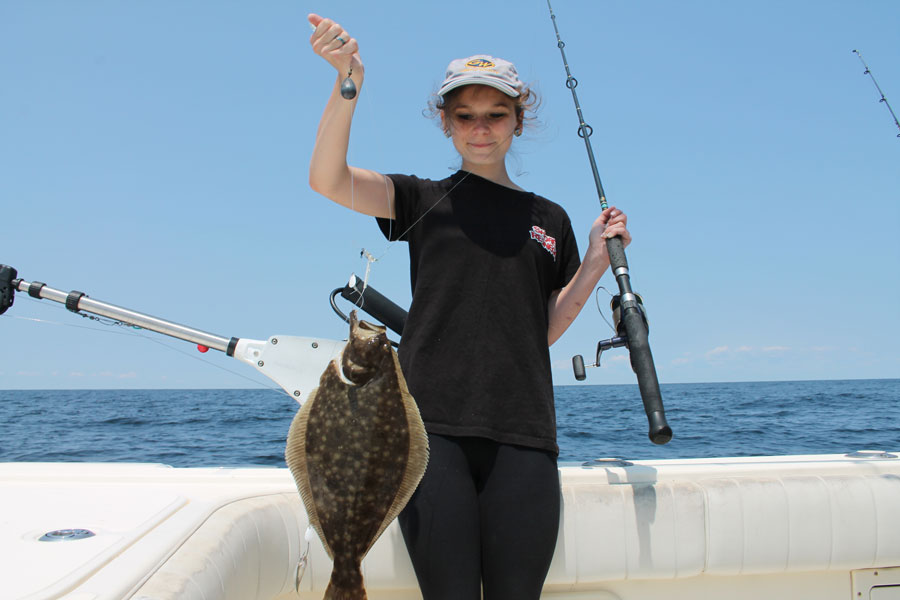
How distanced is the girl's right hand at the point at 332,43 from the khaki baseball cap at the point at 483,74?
1.32 ft

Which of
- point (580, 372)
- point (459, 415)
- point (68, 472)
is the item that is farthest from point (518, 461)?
point (68, 472)

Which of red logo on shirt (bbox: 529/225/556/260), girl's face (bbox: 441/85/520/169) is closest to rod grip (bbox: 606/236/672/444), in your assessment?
red logo on shirt (bbox: 529/225/556/260)

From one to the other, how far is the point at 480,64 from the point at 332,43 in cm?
56

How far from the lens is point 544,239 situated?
89.0 inches

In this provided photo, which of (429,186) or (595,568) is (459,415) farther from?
(595,568)

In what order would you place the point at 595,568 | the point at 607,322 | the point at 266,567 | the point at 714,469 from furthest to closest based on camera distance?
the point at 714,469 → the point at 607,322 → the point at 595,568 → the point at 266,567

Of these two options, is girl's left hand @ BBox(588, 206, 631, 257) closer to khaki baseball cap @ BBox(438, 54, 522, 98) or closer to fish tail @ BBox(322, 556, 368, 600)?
khaki baseball cap @ BBox(438, 54, 522, 98)

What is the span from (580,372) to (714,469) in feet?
2.76

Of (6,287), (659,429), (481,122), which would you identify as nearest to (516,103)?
(481,122)

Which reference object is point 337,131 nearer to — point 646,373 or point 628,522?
point 646,373

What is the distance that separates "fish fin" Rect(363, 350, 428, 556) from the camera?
179cm

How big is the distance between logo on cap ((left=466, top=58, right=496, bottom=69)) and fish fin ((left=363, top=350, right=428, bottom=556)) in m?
1.07

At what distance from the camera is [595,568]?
2.45 metres

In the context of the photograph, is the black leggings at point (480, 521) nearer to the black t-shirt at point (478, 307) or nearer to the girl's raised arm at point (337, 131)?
the black t-shirt at point (478, 307)
